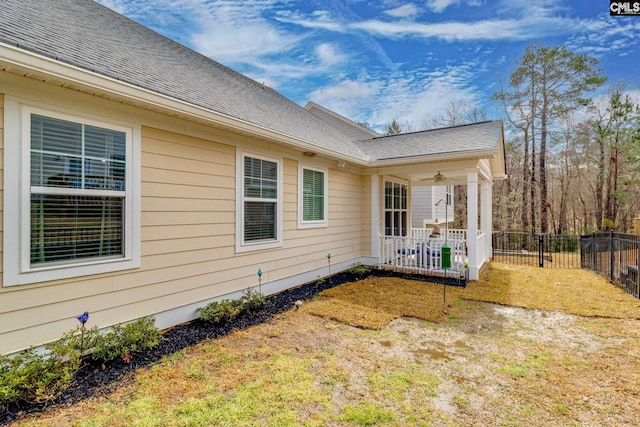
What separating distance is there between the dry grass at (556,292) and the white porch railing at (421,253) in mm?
761

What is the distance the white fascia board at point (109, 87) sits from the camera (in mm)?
2502

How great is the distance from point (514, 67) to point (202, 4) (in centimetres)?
1720

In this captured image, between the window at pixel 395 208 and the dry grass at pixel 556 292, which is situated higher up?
the window at pixel 395 208

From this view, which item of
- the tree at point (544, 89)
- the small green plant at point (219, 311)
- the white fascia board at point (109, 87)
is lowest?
the small green plant at point (219, 311)

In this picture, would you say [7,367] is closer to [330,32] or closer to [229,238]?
[229,238]

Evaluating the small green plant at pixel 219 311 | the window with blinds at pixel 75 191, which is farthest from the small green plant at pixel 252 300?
the window with blinds at pixel 75 191

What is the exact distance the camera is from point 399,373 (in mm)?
3033

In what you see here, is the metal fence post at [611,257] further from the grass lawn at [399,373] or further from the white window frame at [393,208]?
the white window frame at [393,208]

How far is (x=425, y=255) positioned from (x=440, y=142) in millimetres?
3069

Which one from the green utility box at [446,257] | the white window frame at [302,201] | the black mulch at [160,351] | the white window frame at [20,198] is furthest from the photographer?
the green utility box at [446,257]

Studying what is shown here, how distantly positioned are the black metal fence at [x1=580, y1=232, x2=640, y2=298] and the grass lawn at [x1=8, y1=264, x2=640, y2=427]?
134 centimetres

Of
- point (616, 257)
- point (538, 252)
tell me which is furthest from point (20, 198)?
point (538, 252)

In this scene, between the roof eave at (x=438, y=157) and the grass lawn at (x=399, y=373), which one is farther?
the roof eave at (x=438, y=157)

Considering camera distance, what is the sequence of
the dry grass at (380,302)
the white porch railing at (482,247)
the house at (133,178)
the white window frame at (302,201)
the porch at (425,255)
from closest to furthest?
the house at (133,178) → the dry grass at (380,302) → the white window frame at (302,201) → the porch at (425,255) → the white porch railing at (482,247)
